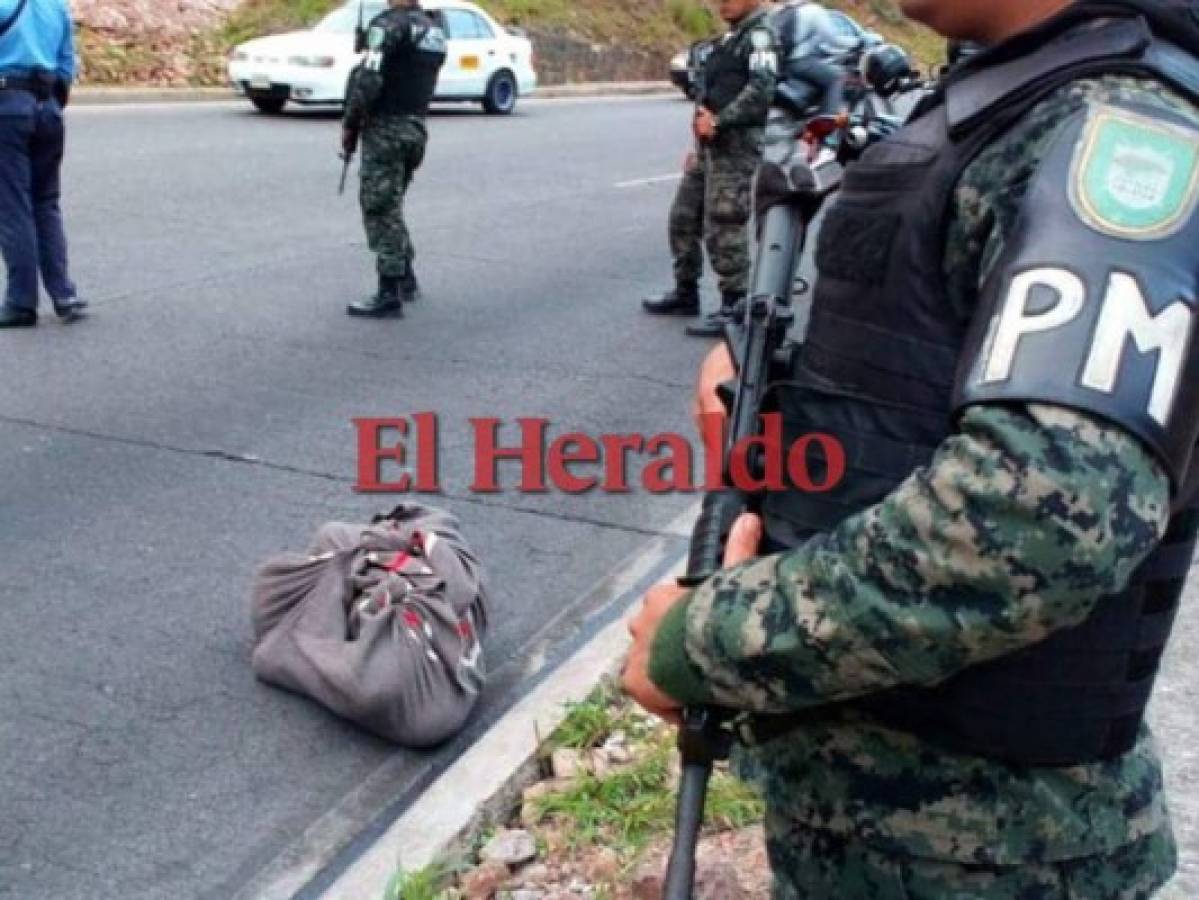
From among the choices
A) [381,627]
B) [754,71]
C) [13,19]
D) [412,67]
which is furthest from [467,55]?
[381,627]

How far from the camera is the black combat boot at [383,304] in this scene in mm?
7746

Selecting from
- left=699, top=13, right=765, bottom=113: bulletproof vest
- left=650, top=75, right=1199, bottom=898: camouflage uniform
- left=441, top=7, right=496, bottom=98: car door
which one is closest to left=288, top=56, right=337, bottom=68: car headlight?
left=441, top=7, right=496, bottom=98: car door

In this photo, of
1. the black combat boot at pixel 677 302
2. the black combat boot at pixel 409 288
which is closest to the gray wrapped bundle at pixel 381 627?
the black combat boot at pixel 409 288

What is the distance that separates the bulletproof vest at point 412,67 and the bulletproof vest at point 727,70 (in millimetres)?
1348

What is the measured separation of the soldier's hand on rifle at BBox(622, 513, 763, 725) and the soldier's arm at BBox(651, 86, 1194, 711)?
11cm

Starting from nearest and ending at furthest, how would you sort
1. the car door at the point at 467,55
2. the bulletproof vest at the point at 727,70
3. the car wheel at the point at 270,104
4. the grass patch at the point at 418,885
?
the grass patch at the point at 418,885
the bulletproof vest at the point at 727,70
the car wheel at the point at 270,104
the car door at the point at 467,55

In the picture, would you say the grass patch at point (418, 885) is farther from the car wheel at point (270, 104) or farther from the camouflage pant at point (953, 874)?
the car wheel at point (270, 104)

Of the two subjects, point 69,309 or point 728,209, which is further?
point 728,209

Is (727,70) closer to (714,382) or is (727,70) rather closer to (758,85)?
(758,85)

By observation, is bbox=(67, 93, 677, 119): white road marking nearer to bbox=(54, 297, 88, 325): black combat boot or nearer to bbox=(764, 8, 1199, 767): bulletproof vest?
bbox=(54, 297, 88, 325): black combat boot

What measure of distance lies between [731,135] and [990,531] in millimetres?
6632

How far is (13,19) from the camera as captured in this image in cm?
682

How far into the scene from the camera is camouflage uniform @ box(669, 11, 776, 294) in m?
7.36

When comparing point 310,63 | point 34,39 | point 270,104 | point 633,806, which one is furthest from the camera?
point 270,104
